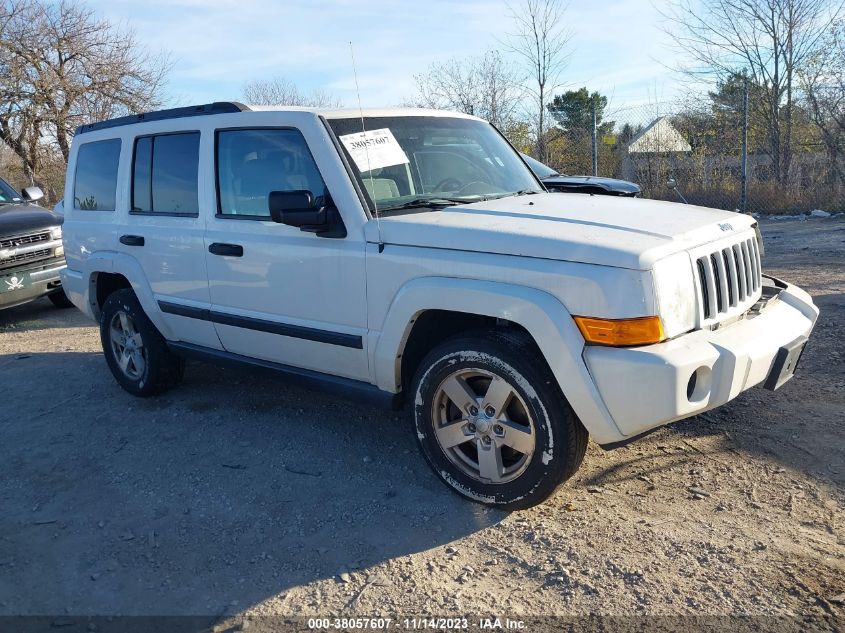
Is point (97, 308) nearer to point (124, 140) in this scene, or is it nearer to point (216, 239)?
point (124, 140)

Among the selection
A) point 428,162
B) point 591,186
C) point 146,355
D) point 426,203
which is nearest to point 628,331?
point 426,203

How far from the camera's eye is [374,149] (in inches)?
151

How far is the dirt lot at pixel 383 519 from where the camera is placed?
2764mm

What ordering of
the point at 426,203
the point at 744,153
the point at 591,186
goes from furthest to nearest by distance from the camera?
1. the point at 744,153
2. the point at 591,186
3. the point at 426,203

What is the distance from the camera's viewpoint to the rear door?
4406 millimetres

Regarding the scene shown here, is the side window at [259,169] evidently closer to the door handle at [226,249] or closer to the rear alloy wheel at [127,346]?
the door handle at [226,249]

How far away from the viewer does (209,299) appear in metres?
4.38

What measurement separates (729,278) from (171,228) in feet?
10.6

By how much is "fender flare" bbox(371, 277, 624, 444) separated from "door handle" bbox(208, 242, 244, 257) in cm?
122

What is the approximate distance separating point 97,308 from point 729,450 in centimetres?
450

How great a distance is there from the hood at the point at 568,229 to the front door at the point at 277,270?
0.35 metres

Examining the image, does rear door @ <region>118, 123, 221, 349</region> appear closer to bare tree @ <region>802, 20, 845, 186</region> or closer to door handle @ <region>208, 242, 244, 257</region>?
door handle @ <region>208, 242, 244, 257</region>

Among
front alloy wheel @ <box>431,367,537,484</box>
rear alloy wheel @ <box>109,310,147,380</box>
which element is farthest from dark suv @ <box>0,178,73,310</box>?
front alloy wheel @ <box>431,367,537,484</box>

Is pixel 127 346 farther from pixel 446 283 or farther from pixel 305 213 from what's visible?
pixel 446 283
